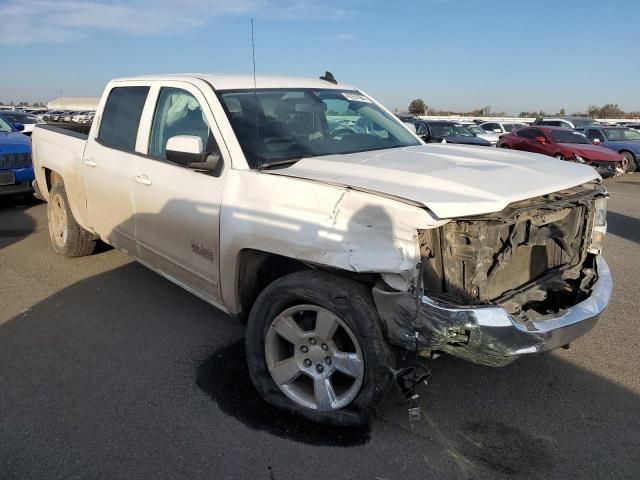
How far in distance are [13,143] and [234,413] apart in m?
7.94

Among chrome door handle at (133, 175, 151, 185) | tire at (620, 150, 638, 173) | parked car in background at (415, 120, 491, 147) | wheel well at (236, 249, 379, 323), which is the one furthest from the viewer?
parked car in background at (415, 120, 491, 147)

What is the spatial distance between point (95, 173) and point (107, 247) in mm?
1989

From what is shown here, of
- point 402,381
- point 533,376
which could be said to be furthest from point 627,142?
point 402,381

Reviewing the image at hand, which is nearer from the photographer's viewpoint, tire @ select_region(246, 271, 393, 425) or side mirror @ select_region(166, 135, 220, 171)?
tire @ select_region(246, 271, 393, 425)

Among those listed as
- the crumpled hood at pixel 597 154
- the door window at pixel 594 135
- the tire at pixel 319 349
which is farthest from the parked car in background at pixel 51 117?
the tire at pixel 319 349

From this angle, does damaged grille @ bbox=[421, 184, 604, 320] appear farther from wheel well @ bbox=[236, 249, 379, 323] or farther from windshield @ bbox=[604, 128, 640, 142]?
windshield @ bbox=[604, 128, 640, 142]

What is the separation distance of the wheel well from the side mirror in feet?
2.04

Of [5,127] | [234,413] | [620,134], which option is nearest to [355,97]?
[234,413]

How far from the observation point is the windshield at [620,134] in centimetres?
2012

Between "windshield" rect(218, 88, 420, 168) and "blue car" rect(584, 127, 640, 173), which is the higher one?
"windshield" rect(218, 88, 420, 168)

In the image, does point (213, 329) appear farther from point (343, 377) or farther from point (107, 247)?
point (107, 247)

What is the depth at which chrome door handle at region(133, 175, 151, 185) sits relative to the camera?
13.0 ft

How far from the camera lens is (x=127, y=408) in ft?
10.3

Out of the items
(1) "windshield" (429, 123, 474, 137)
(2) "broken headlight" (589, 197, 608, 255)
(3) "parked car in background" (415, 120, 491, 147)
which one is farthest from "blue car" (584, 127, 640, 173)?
(2) "broken headlight" (589, 197, 608, 255)
